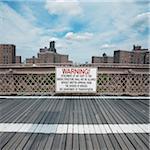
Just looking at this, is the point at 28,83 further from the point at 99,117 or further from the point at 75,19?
the point at 75,19

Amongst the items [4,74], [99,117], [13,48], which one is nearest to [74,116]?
[99,117]

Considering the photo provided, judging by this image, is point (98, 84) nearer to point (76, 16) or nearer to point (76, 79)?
point (76, 79)

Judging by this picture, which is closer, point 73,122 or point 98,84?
point 73,122

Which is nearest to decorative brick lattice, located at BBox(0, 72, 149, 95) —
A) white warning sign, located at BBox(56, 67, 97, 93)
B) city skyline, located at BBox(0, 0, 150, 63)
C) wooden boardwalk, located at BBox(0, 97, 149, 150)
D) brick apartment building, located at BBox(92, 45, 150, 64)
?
white warning sign, located at BBox(56, 67, 97, 93)

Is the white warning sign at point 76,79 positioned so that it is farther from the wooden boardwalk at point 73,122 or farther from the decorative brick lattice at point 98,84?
the wooden boardwalk at point 73,122

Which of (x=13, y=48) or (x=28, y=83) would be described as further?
(x=13, y=48)

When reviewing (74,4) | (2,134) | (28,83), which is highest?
(74,4)

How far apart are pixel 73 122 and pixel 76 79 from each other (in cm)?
297

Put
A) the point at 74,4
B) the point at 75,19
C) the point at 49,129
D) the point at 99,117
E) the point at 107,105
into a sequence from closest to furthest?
1. the point at 49,129
2. the point at 99,117
3. the point at 107,105
4. the point at 74,4
5. the point at 75,19

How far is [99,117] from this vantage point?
3.94 metres

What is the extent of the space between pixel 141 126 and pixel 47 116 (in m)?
2.09

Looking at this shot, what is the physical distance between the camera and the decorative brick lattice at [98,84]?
6848mm

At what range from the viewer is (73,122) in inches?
141

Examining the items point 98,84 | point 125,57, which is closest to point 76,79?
point 98,84
